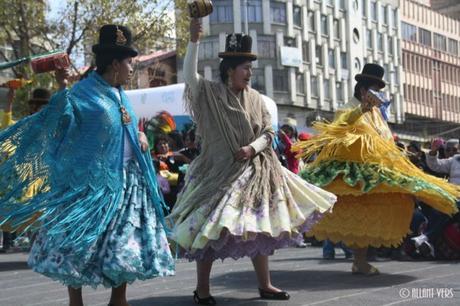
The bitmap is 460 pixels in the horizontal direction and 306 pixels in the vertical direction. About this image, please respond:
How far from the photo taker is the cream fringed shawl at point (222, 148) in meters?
5.99

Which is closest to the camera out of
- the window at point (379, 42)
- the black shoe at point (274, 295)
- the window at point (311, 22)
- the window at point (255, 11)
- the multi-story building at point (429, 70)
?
the black shoe at point (274, 295)

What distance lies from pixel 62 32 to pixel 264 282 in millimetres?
19800

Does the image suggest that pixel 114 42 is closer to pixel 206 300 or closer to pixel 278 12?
pixel 206 300

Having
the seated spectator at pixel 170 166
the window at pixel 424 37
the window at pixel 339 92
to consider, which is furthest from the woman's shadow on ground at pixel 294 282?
the window at pixel 424 37

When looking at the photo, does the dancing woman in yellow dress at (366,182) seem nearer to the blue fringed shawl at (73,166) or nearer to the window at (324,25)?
the blue fringed shawl at (73,166)

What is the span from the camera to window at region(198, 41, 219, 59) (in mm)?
52344

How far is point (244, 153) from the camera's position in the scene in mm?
5965

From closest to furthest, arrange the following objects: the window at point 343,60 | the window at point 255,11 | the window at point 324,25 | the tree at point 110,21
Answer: the tree at point 110,21, the window at point 255,11, the window at point 324,25, the window at point 343,60

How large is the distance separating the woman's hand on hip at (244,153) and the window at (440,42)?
2816 inches

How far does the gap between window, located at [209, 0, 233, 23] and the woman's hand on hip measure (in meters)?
47.8

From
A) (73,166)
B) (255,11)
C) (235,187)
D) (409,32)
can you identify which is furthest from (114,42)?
(409,32)

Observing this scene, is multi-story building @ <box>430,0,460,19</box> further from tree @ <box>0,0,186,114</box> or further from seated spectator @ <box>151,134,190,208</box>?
seated spectator @ <box>151,134,190,208</box>

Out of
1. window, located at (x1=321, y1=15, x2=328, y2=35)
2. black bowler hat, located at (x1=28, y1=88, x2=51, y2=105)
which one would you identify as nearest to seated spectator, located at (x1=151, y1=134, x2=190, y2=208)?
black bowler hat, located at (x1=28, y1=88, x2=51, y2=105)

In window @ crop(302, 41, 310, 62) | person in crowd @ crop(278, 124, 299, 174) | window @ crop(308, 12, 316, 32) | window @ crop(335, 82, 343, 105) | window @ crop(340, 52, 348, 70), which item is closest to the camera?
person in crowd @ crop(278, 124, 299, 174)
